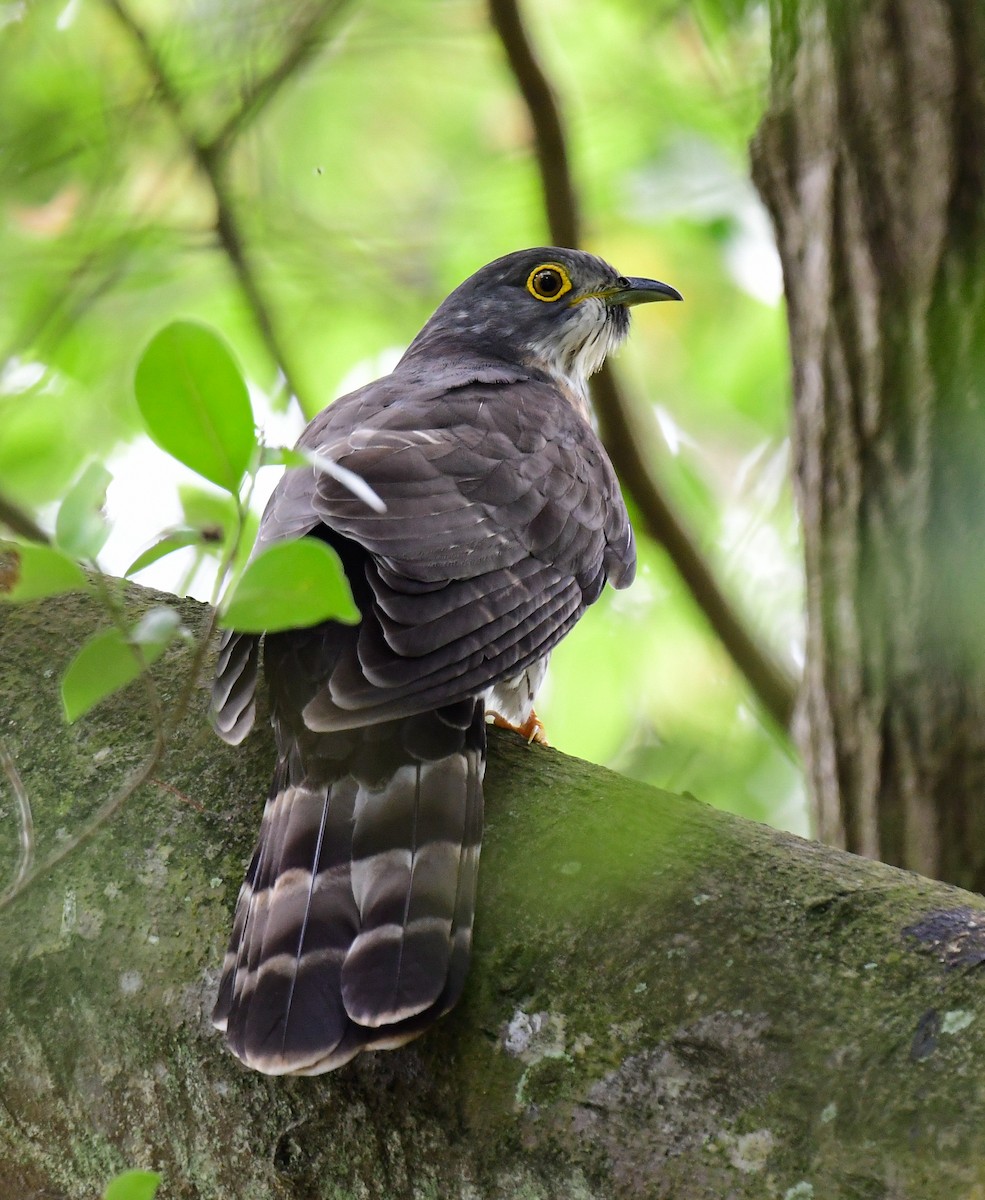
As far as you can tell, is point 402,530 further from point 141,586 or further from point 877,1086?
point 877,1086

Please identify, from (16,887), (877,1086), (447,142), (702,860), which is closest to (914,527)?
(702,860)

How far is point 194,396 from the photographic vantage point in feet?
4.70

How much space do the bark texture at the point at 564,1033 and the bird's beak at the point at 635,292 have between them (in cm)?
294

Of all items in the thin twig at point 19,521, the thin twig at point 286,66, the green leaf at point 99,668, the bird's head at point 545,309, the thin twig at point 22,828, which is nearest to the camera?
the green leaf at point 99,668

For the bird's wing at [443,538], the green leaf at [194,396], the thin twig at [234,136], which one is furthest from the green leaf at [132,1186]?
the thin twig at [234,136]

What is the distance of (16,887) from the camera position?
175 centimetres

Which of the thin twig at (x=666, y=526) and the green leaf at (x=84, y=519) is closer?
the green leaf at (x=84, y=519)

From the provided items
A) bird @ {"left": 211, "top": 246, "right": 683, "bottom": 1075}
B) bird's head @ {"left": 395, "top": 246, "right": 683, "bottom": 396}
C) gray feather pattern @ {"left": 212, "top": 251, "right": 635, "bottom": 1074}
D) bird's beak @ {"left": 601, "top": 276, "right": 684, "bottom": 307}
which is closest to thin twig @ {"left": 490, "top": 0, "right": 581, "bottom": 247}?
bird's head @ {"left": 395, "top": 246, "right": 683, "bottom": 396}

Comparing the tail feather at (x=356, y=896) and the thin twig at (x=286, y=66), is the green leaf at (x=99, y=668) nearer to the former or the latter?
the tail feather at (x=356, y=896)

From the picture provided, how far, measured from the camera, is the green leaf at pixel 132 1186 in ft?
4.56

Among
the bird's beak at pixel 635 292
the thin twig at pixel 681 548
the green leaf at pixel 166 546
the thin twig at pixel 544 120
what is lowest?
the green leaf at pixel 166 546

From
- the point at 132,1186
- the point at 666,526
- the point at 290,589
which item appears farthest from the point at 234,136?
the point at 132,1186

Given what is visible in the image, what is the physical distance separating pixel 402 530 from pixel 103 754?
74 centimetres

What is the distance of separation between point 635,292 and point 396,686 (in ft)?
9.58
